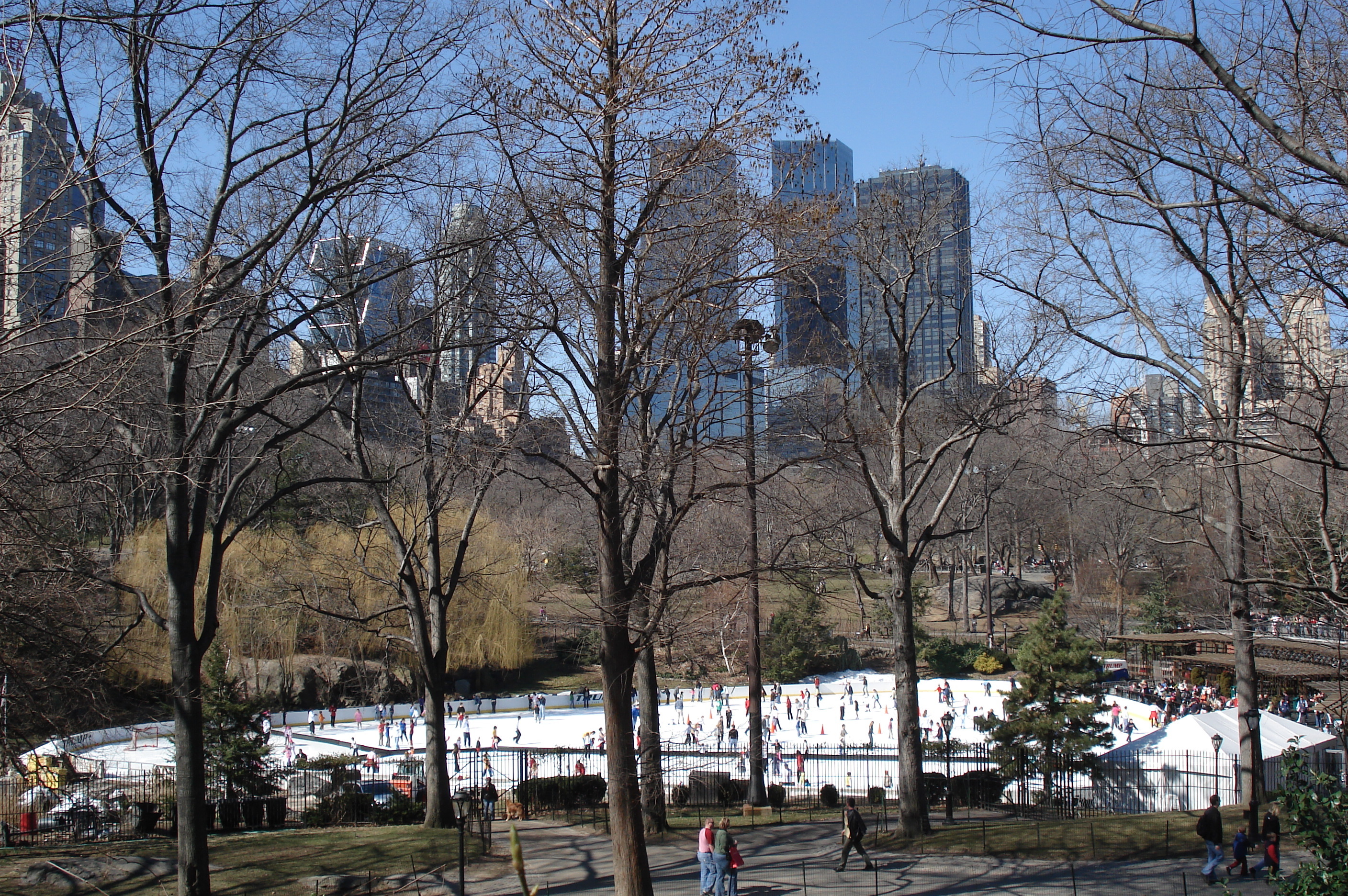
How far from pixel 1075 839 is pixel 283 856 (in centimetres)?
1112

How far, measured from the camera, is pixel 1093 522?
5862 cm

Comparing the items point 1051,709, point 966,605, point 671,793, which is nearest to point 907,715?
point 671,793

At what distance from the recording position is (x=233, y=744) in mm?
18594

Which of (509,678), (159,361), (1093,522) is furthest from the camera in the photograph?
(1093,522)

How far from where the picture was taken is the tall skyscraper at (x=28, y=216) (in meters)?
4.48

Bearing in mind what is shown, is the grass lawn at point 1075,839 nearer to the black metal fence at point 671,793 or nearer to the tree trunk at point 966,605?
the black metal fence at point 671,793

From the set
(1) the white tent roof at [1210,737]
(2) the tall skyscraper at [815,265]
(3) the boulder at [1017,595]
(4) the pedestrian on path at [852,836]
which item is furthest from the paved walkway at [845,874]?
(3) the boulder at [1017,595]

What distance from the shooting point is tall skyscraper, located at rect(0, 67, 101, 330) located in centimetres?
448

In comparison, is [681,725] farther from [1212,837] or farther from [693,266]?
[693,266]

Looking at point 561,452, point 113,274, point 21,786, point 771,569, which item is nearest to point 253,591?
point 21,786

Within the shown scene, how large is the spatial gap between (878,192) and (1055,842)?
9923 mm

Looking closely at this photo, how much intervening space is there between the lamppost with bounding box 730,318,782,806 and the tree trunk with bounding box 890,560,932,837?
7.15ft

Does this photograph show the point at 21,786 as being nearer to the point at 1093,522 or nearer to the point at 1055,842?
the point at 1055,842

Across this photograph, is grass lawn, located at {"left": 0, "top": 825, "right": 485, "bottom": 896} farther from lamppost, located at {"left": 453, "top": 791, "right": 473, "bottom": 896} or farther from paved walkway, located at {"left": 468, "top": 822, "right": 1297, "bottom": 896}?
paved walkway, located at {"left": 468, "top": 822, "right": 1297, "bottom": 896}
